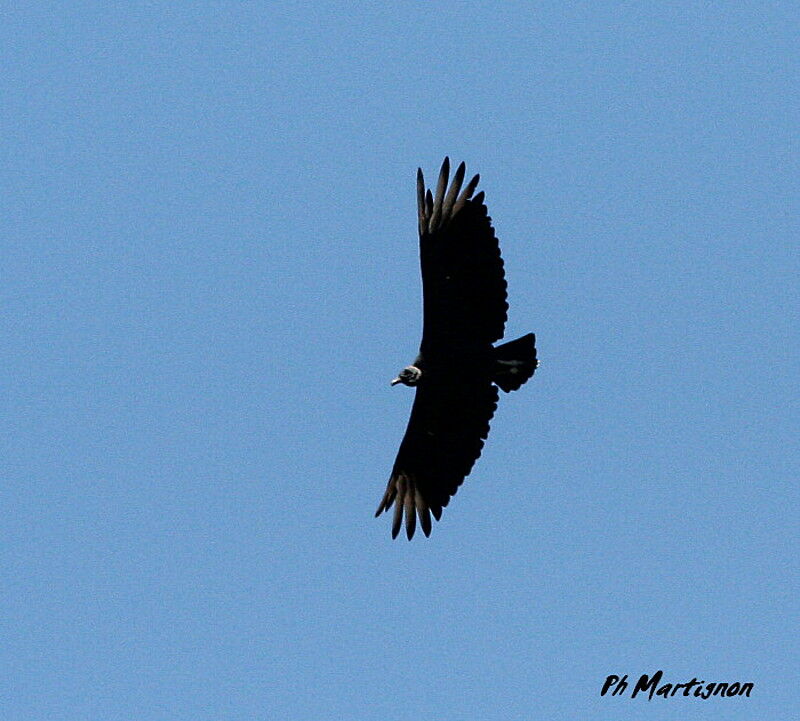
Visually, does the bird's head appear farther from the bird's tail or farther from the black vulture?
the bird's tail

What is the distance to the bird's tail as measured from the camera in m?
14.9

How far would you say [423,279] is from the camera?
48.4 feet

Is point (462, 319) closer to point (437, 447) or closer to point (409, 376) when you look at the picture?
point (409, 376)

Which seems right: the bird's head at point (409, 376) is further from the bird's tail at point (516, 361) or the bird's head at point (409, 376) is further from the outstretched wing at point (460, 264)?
the bird's tail at point (516, 361)

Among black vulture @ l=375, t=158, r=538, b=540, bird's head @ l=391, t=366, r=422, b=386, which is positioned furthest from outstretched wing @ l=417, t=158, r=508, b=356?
bird's head @ l=391, t=366, r=422, b=386

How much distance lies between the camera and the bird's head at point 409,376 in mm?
15203

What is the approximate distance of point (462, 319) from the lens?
14.9 metres

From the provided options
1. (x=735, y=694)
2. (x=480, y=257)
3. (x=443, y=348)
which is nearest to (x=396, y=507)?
(x=443, y=348)

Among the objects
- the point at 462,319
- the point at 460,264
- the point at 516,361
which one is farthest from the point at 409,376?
the point at 460,264

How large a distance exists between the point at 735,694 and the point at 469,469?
390 centimetres

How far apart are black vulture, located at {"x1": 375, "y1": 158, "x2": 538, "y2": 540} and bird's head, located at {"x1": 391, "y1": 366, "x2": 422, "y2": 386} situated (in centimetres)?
1

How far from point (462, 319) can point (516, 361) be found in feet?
2.46

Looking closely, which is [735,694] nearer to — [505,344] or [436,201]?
[505,344]

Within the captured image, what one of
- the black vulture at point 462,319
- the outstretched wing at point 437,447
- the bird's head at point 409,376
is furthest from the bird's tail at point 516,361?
the bird's head at point 409,376
